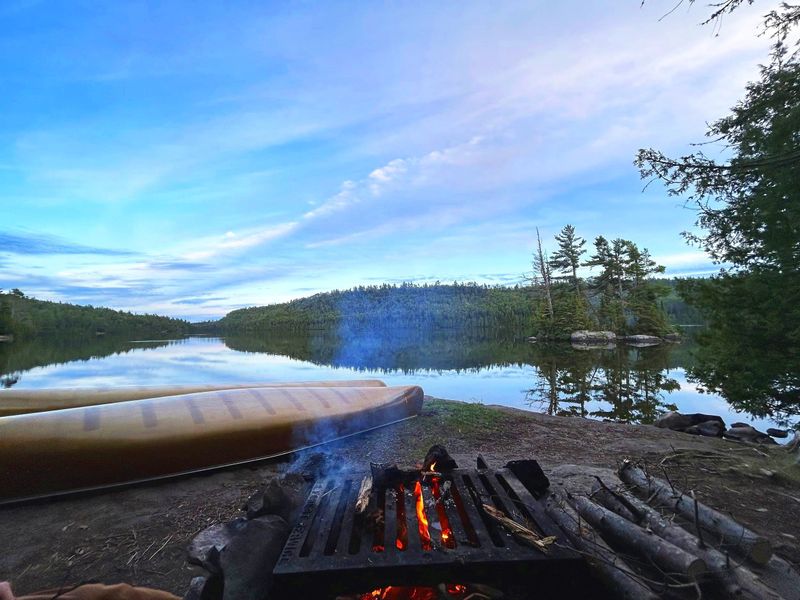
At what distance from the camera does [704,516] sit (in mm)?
2746

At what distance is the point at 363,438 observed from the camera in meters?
6.95

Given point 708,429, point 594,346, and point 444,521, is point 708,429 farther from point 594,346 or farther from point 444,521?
point 594,346

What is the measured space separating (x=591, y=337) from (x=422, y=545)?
158 feet

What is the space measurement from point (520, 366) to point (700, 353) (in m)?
13.4

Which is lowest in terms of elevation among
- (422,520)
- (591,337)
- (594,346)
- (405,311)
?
(594,346)

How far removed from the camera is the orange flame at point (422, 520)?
2.25 meters

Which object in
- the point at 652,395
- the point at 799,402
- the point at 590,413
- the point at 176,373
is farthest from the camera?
the point at 176,373

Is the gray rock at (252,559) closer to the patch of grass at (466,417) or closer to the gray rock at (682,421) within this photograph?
the patch of grass at (466,417)

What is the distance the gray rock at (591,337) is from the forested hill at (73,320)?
82.1 m

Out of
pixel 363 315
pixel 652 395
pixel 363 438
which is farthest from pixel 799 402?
pixel 363 315

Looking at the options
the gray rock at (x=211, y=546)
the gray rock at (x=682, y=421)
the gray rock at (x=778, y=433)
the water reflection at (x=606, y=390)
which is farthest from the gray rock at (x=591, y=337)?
the gray rock at (x=211, y=546)

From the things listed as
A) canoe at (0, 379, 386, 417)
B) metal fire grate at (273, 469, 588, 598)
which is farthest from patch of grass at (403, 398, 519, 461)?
canoe at (0, 379, 386, 417)

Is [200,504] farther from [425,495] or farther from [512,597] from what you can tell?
[512,597]

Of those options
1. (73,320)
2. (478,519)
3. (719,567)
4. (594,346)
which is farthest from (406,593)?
(73,320)
